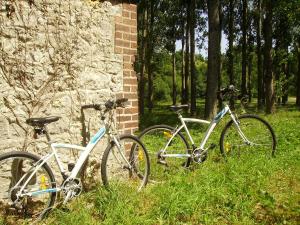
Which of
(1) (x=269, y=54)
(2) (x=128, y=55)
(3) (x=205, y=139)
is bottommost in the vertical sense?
(3) (x=205, y=139)

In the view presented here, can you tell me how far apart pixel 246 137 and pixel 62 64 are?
3.18 m

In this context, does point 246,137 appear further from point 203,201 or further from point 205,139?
point 203,201

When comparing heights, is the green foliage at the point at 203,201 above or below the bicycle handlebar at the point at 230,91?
below

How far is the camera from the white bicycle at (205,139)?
5.50 meters

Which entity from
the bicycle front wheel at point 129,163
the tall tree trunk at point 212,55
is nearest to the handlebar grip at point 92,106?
the bicycle front wheel at point 129,163

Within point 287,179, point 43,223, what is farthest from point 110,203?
point 287,179

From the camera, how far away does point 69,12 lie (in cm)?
466

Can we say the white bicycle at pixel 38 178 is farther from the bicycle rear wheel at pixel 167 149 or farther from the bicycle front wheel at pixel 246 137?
the bicycle front wheel at pixel 246 137

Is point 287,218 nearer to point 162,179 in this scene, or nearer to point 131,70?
point 162,179

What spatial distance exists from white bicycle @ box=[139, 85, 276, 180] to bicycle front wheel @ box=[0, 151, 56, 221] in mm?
1674

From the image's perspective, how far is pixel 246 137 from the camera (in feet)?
19.4

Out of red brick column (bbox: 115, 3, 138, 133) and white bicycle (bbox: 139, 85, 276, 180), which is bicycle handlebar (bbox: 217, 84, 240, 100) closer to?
white bicycle (bbox: 139, 85, 276, 180)

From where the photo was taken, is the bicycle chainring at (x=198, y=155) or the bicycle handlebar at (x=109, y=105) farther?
the bicycle chainring at (x=198, y=155)

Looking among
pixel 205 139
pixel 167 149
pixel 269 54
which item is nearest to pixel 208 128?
pixel 205 139
